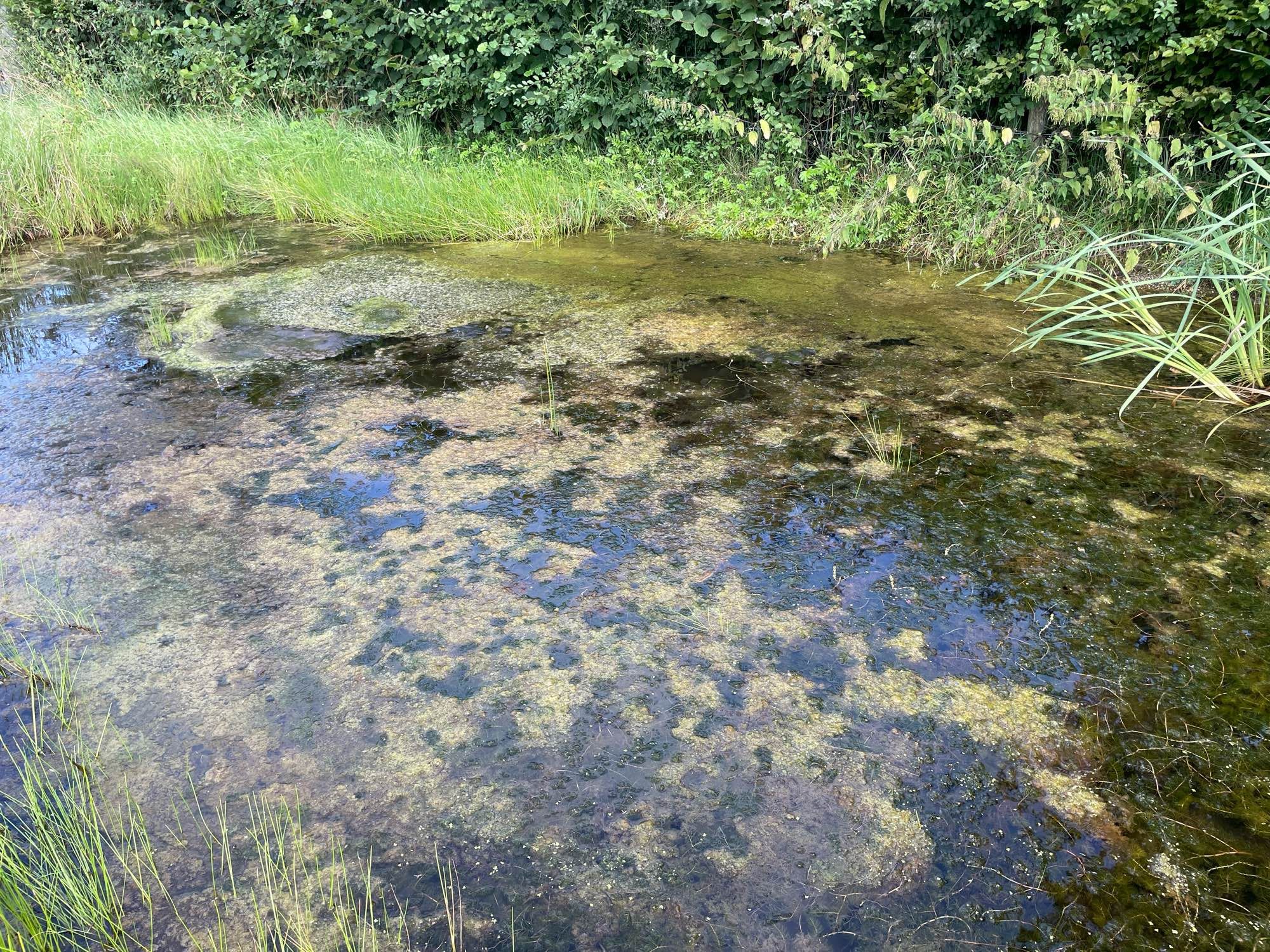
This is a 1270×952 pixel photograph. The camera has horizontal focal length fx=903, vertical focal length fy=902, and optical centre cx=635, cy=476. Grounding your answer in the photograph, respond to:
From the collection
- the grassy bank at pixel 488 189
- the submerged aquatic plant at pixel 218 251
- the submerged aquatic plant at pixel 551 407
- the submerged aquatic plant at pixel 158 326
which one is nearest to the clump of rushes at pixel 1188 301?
the grassy bank at pixel 488 189

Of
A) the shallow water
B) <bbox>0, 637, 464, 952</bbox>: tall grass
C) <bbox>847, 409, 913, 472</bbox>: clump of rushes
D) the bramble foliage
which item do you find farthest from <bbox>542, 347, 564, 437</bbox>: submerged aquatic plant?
the bramble foliage

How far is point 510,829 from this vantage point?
1451mm

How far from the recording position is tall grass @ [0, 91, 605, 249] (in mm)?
4770

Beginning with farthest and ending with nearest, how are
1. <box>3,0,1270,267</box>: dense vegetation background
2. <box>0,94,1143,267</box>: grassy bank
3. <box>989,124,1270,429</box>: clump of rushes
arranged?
<box>0,94,1143,267</box>: grassy bank → <box>3,0,1270,267</box>: dense vegetation background → <box>989,124,1270,429</box>: clump of rushes

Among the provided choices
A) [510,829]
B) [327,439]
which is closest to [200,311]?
[327,439]

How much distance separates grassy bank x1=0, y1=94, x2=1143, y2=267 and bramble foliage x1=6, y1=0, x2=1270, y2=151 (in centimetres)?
28

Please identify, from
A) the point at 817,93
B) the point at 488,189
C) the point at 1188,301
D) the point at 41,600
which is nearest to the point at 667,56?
the point at 817,93

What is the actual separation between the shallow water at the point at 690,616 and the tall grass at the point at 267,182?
1568mm

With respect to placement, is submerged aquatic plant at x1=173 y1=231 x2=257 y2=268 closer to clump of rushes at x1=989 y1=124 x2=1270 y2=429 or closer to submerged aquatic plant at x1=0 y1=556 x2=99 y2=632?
submerged aquatic plant at x1=0 y1=556 x2=99 y2=632

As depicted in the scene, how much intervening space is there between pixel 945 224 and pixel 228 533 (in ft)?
11.3

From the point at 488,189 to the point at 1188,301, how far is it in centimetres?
335

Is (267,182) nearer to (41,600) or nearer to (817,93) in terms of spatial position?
(817,93)

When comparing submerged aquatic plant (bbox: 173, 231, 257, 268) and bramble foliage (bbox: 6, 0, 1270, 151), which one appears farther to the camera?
submerged aquatic plant (bbox: 173, 231, 257, 268)

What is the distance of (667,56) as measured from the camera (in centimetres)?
505
